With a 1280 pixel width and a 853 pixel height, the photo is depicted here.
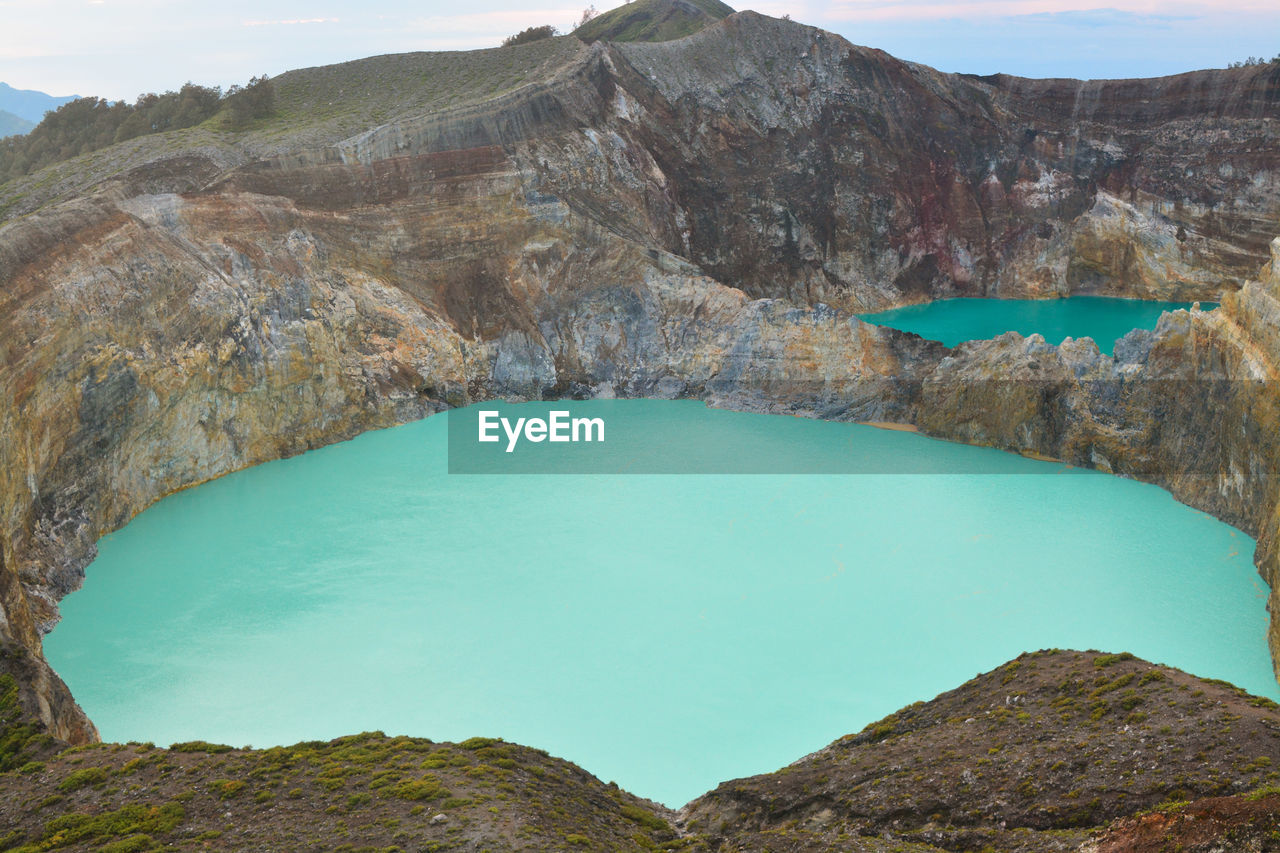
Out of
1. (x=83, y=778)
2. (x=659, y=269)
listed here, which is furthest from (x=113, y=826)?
(x=659, y=269)

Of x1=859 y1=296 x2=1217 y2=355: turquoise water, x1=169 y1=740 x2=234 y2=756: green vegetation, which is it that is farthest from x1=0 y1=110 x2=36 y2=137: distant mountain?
Answer: x1=169 y1=740 x2=234 y2=756: green vegetation

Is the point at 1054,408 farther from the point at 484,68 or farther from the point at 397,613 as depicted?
the point at 484,68

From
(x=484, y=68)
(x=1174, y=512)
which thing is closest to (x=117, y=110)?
(x=484, y=68)

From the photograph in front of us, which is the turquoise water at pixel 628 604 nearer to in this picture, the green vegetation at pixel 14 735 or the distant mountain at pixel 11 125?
the green vegetation at pixel 14 735

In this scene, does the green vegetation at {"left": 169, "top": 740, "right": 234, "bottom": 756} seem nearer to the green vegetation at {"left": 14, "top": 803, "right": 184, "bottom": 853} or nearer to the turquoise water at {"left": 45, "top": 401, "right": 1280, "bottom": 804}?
the green vegetation at {"left": 14, "top": 803, "right": 184, "bottom": 853}

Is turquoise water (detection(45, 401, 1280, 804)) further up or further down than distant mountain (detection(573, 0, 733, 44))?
further down

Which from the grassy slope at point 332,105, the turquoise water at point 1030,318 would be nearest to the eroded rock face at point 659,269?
the grassy slope at point 332,105
